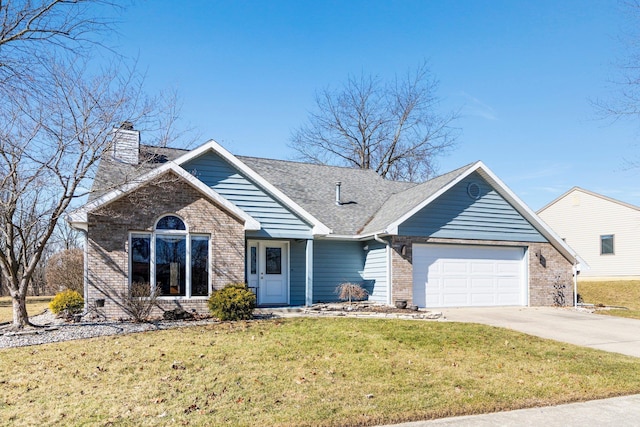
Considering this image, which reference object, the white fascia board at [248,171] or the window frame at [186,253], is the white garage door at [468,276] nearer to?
the white fascia board at [248,171]

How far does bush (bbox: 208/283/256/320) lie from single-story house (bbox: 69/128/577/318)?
3.47 ft

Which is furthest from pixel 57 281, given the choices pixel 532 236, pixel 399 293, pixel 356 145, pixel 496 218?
pixel 356 145

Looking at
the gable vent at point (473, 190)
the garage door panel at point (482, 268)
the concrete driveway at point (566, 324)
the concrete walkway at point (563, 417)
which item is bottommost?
the concrete driveway at point (566, 324)

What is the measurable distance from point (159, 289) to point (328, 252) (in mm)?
6307

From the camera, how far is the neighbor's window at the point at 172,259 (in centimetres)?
1322

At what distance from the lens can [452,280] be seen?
1739 cm

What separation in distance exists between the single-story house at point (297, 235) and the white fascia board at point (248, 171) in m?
0.04

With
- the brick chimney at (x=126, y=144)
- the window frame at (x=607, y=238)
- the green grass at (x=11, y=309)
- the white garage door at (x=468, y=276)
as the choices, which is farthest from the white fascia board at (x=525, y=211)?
the green grass at (x=11, y=309)

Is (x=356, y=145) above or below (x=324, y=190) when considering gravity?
above

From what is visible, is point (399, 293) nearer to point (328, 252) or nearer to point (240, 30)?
point (328, 252)

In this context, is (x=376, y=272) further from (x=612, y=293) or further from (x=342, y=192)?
(x=612, y=293)

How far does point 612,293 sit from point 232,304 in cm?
2109

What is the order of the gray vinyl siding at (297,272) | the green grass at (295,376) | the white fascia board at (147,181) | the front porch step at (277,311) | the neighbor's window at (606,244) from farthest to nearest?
the neighbor's window at (606,244) < the gray vinyl siding at (297,272) < the front porch step at (277,311) < the white fascia board at (147,181) < the green grass at (295,376)

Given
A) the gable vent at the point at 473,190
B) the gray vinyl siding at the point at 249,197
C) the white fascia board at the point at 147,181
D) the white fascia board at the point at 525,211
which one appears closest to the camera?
the white fascia board at the point at 147,181
